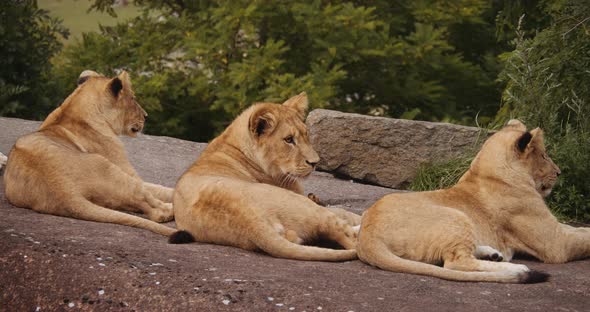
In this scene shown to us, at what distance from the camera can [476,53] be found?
58.2 ft

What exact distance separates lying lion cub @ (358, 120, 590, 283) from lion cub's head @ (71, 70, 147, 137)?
9.59ft

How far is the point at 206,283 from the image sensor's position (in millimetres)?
5891

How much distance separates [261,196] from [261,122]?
1.06 meters

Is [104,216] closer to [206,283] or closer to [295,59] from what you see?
[206,283]

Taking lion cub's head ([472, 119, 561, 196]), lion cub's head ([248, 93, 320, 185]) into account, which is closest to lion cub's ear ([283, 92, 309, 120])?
lion cub's head ([248, 93, 320, 185])

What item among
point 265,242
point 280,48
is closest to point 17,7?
point 280,48

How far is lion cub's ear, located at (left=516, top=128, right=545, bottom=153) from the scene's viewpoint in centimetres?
742

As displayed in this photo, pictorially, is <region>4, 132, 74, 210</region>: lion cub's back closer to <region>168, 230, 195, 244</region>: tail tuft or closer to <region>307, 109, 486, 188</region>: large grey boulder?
<region>168, 230, 195, 244</region>: tail tuft

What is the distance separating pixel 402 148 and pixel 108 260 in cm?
553

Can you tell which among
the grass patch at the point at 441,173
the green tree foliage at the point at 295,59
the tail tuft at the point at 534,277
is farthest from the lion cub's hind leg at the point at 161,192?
the green tree foliage at the point at 295,59

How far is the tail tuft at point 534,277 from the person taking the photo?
631 centimetres

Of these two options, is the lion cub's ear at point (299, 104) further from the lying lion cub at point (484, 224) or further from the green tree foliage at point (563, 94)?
the green tree foliage at point (563, 94)

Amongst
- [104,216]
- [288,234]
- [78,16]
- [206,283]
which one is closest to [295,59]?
[104,216]

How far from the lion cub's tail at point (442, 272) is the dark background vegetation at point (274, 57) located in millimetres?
6855
